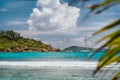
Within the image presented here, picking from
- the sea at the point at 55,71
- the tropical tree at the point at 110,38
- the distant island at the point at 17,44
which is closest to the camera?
the tropical tree at the point at 110,38

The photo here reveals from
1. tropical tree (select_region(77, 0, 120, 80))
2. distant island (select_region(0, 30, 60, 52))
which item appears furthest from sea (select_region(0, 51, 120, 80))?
distant island (select_region(0, 30, 60, 52))

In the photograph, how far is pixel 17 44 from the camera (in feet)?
576

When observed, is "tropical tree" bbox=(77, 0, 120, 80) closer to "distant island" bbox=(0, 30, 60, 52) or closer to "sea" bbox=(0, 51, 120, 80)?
"sea" bbox=(0, 51, 120, 80)

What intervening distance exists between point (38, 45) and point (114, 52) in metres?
192

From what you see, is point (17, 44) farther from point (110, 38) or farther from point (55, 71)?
point (110, 38)

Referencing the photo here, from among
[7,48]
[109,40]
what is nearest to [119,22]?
[109,40]

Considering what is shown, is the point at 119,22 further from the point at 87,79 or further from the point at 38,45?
the point at 38,45

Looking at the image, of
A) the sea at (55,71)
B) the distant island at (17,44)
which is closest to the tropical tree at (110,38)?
the sea at (55,71)

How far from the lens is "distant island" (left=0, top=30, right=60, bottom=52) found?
173m

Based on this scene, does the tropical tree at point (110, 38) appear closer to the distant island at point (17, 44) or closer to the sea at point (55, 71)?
the sea at point (55, 71)

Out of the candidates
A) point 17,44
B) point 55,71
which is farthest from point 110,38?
point 17,44

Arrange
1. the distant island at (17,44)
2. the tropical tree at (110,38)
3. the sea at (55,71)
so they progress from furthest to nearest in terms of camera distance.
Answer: the distant island at (17,44) < the sea at (55,71) < the tropical tree at (110,38)

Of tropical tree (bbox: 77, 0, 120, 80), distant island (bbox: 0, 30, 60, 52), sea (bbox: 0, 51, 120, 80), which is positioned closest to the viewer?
tropical tree (bbox: 77, 0, 120, 80)

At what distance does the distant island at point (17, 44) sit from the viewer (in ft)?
568
